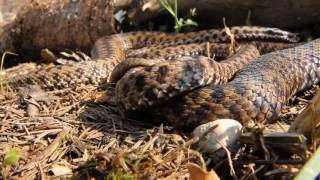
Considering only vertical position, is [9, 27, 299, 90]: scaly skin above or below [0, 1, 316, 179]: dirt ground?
above

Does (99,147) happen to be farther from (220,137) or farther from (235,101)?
(235,101)

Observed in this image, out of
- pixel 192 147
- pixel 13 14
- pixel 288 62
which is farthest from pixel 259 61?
pixel 13 14

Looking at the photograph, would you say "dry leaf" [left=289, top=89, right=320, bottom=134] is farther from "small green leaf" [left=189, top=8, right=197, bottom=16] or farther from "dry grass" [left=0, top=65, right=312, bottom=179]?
"small green leaf" [left=189, top=8, right=197, bottom=16]

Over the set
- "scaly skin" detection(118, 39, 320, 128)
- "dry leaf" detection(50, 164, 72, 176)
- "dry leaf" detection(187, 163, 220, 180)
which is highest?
"scaly skin" detection(118, 39, 320, 128)

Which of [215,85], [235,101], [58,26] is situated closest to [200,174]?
[235,101]

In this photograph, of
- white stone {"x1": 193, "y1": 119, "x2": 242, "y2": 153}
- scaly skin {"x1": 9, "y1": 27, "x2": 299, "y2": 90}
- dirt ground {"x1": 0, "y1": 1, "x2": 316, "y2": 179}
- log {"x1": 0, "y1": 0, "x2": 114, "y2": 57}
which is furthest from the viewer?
log {"x1": 0, "y1": 0, "x2": 114, "y2": 57}

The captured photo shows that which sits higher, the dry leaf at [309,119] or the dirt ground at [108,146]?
the dry leaf at [309,119]

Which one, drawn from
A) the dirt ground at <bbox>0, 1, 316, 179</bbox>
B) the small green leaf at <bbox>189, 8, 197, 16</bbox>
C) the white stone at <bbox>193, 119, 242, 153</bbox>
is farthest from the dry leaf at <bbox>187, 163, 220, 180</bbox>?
the small green leaf at <bbox>189, 8, 197, 16</bbox>

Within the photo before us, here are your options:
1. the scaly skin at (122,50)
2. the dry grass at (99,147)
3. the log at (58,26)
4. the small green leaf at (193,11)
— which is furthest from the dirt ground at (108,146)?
the log at (58,26)

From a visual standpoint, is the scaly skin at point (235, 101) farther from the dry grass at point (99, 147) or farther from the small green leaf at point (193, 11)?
the small green leaf at point (193, 11)
